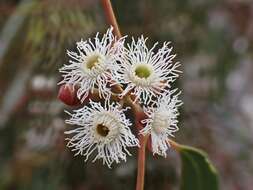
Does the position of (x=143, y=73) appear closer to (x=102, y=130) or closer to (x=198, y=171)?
(x=102, y=130)

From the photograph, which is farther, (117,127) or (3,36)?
(3,36)

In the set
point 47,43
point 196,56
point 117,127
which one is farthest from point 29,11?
point 117,127

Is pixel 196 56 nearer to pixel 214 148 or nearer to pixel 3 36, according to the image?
pixel 214 148

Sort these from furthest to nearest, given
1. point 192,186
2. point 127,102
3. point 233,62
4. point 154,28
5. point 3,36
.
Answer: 1. point 233,62
2. point 154,28
3. point 3,36
4. point 192,186
5. point 127,102

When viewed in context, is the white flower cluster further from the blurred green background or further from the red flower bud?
the blurred green background

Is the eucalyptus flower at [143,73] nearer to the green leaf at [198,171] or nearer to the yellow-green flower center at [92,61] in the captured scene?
the yellow-green flower center at [92,61]

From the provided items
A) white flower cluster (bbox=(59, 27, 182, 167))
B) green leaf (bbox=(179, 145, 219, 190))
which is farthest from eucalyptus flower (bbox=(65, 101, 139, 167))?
green leaf (bbox=(179, 145, 219, 190))

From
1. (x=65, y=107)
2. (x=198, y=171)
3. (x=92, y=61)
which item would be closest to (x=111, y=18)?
(x=92, y=61)
